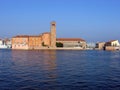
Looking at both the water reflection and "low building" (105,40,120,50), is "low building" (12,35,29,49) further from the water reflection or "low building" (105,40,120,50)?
the water reflection

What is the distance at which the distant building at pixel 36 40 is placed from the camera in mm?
129250

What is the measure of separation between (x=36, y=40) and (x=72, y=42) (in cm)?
2293

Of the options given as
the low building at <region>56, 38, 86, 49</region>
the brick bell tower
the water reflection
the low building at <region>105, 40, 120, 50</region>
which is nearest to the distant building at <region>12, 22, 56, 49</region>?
the brick bell tower

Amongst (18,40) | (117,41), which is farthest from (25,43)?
(117,41)

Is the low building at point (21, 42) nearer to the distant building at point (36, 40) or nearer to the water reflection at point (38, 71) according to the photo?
the distant building at point (36, 40)

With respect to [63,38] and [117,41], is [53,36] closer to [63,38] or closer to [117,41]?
[63,38]

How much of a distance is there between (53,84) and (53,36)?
375 feet

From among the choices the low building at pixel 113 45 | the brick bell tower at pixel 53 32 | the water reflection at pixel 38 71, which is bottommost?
the water reflection at pixel 38 71

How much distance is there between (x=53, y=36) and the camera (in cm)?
12862

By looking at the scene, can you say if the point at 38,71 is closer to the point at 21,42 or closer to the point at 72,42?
the point at 21,42

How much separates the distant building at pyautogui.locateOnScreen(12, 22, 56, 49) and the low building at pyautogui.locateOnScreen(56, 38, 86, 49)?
1211 cm

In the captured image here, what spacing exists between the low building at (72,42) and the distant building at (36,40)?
477 inches

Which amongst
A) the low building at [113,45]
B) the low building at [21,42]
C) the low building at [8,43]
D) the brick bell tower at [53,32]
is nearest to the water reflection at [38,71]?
the brick bell tower at [53,32]

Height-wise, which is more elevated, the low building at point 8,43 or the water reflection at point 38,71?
the low building at point 8,43
